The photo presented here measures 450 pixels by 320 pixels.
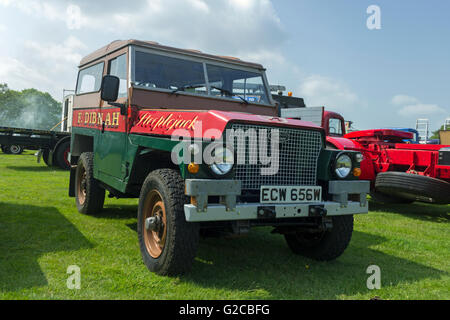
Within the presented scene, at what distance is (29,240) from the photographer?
14.6 feet

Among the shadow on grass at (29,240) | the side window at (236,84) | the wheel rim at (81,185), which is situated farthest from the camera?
the wheel rim at (81,185)

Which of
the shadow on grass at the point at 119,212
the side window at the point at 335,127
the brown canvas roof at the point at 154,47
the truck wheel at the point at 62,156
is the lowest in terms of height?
the shadow on grass at the point at 119,212

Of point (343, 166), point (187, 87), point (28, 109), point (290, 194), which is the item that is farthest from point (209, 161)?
point (28, 109)

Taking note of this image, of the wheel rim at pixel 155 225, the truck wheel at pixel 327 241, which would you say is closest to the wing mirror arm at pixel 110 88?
the wheel rim at pixel 155 225

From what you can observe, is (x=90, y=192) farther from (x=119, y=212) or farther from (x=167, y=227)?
(x=167, y=227)

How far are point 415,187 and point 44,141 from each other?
1179 centimetres

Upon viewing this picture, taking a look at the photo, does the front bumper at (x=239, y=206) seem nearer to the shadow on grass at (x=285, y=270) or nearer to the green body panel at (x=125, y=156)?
the green body panel at (x=125, y=156)

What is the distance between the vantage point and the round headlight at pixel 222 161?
10.5 feet

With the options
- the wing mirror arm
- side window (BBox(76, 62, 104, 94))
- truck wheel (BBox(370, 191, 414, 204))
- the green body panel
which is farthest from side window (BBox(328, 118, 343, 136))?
the wing mirror arm

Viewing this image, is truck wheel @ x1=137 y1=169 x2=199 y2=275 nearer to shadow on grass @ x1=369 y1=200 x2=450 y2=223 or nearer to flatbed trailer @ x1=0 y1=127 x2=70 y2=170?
shadow on grass @ x1=369 y1=200 x2=450 y2=223

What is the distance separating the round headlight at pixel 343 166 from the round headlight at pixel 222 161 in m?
1.14
